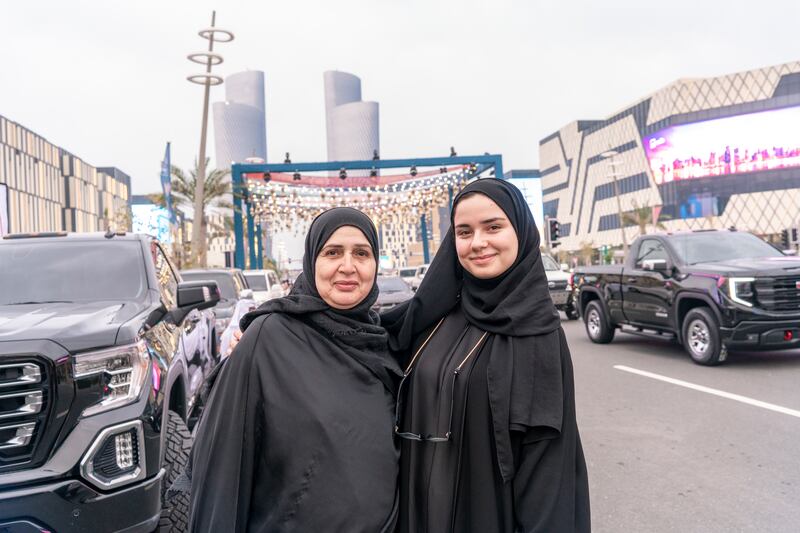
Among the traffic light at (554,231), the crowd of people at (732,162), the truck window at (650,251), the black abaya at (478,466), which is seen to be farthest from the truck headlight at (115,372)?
the crowd of people at (732,162)

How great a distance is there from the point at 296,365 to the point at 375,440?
0.35m

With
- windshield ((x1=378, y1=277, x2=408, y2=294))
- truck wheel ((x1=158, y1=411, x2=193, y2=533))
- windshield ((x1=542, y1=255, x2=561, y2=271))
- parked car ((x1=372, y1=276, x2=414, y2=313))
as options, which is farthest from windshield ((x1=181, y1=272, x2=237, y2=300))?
windshield ((x1=542, y1=255, x2=561, y2=271))

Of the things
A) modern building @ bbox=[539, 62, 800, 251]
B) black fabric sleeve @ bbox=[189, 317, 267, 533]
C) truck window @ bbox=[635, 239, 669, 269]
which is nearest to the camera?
black fabric sleeve @ bbox=[189, 317, 267, 533]

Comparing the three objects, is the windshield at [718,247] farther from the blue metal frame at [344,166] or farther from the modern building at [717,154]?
A: the modern building at [717,154]

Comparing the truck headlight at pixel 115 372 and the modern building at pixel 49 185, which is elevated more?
the modern building at pixel 49 185

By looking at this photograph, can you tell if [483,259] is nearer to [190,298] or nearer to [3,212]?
[190,298]

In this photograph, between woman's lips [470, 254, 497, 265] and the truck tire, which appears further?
the truck tire

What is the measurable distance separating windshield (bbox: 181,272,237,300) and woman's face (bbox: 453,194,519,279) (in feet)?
29.1

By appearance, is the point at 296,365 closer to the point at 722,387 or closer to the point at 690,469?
the point at 690,469

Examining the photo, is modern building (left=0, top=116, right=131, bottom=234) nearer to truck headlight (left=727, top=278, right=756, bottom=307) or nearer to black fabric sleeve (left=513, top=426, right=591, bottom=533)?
truck headlight (left=727, top=278, right=756, bottom=307)

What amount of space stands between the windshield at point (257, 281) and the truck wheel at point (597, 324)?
7.68m

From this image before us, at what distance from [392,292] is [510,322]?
11979 millimetres

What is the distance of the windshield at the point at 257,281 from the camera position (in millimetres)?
15844

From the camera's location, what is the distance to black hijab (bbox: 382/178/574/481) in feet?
6.46
